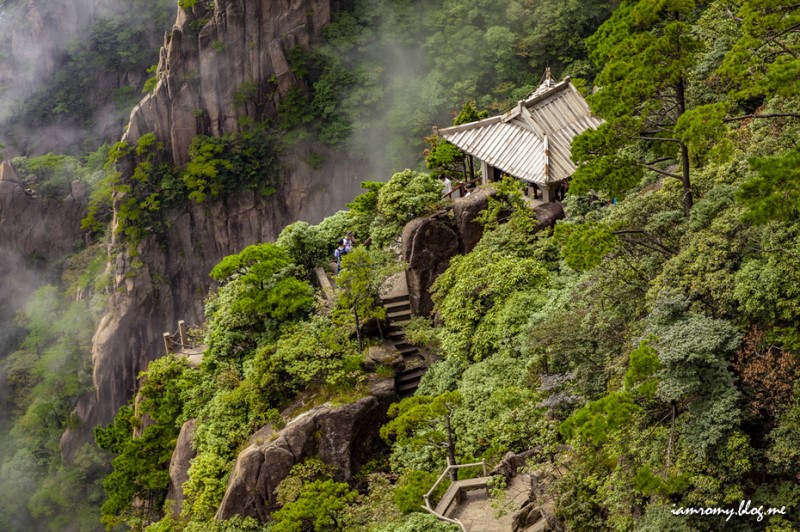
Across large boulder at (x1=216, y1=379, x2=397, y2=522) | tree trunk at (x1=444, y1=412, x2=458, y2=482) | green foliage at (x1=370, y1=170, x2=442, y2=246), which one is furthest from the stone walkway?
green foliage at (x1=370, y1=170, x2=442, y2=246)

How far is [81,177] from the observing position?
63.5m

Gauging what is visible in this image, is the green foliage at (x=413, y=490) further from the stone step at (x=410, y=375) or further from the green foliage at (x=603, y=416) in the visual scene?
the stone step at (x=410, y=375)

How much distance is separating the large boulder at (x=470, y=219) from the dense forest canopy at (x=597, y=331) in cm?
72

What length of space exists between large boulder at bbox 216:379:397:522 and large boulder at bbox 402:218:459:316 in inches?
188

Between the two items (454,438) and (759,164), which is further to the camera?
(454,438)

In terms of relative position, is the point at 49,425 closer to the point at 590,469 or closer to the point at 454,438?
the point at 454,438

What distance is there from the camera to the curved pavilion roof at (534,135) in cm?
2916

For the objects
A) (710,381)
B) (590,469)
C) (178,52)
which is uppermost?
(178,52)

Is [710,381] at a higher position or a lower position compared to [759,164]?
lower

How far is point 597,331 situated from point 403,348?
10.1m

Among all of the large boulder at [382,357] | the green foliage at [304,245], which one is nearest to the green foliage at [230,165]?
the green foliage at [304,245]

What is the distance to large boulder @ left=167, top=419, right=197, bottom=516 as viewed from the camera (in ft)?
98.6

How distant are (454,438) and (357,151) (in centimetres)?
3592

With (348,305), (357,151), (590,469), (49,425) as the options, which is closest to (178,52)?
(357,151)
